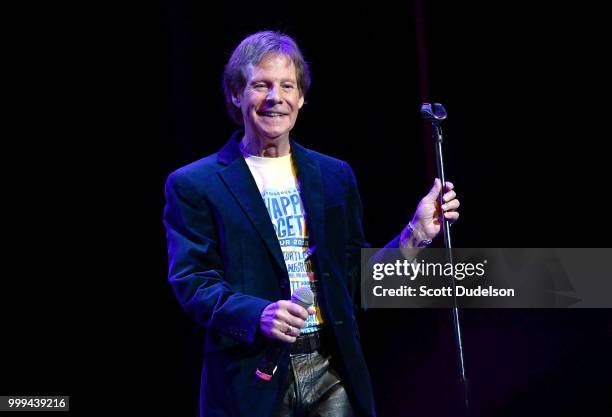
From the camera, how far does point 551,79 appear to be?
335 centimetres

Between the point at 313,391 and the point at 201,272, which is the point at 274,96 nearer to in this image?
the point at 201,272

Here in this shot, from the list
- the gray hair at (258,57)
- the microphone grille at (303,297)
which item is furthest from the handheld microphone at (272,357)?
the gray hair at (258,57)

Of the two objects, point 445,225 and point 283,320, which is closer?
point 283,320

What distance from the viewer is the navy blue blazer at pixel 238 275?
6.25 ft

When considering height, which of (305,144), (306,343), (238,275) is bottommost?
(306,343)

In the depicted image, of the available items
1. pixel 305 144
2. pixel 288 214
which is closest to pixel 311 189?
pixel 288 214

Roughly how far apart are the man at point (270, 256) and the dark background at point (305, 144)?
1171 mm

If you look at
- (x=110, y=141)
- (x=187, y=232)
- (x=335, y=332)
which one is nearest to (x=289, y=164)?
(x=187, y=232)

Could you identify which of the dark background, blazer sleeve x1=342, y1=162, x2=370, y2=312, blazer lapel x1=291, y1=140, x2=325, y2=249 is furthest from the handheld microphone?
the dark background

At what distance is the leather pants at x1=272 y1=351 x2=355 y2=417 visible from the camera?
1.95 m

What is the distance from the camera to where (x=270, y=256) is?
78.3 inches

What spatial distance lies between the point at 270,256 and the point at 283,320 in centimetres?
26

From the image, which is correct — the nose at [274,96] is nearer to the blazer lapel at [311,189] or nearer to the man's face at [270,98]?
the man's face at [270,98]

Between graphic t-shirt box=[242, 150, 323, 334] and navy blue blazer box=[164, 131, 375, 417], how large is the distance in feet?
0.12
